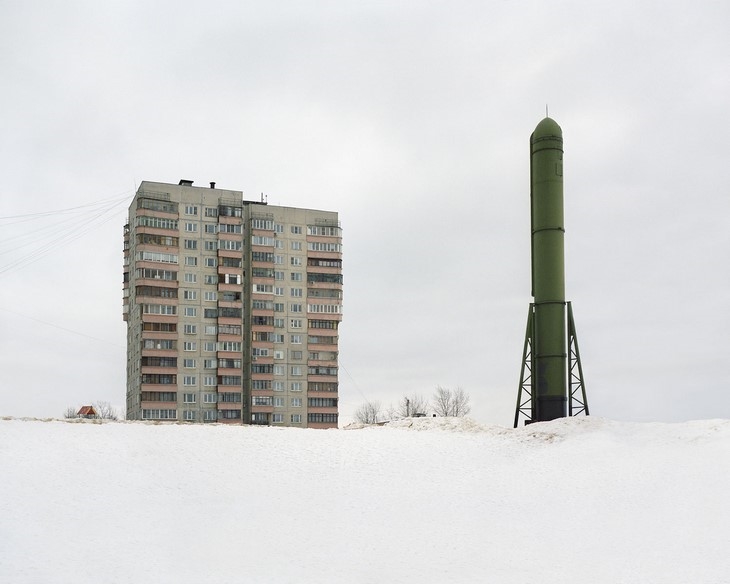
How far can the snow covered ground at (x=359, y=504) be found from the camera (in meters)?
24.3

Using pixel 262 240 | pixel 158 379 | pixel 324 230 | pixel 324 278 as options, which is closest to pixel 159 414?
pixel 158 379

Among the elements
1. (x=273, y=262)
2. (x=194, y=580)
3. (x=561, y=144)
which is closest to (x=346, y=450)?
(x=194, y=580)

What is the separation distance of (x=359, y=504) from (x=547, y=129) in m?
25.0

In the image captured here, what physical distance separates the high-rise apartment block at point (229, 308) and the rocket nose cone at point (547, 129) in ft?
129

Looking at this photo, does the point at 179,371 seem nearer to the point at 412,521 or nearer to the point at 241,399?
the point at 241,399

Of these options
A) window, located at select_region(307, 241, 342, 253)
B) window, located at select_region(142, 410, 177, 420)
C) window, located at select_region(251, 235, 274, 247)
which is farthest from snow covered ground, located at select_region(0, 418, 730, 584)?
window, located at select_region(307, 241, 342, 253)

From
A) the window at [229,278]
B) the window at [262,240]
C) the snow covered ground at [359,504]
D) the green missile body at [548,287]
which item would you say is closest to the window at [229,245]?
the window at [262,240]

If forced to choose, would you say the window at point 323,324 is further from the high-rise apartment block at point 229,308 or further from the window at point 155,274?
the window at point 155,274

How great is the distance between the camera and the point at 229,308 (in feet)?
252

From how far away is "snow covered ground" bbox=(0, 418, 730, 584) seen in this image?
24.3 metres

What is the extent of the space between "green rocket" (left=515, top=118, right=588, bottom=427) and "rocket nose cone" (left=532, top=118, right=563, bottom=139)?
2.43 feet

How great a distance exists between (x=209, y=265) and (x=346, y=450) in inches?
1731

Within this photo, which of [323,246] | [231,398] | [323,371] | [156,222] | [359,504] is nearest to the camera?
[359,504]

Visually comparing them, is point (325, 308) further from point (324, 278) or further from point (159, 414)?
point (159, 414)
